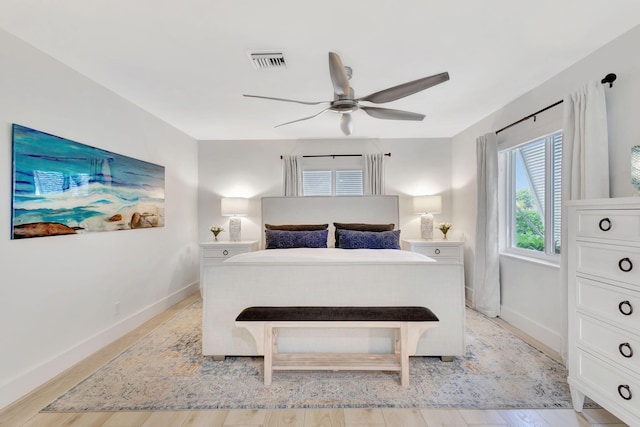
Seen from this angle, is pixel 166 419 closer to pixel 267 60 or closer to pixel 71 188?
pixel 71 188

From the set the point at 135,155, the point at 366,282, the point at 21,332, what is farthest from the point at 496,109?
the point at 21,332

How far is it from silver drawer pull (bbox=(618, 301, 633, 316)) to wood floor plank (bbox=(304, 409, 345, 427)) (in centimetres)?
165

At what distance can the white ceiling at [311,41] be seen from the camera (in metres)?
1.70

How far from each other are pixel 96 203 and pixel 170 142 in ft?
5.15

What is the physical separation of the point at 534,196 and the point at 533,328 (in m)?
1.37

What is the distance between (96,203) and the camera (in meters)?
2.62

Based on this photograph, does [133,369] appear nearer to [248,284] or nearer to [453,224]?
[248,284]

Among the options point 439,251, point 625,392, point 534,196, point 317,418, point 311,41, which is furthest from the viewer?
point 439,251

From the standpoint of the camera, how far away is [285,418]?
67.8 inches

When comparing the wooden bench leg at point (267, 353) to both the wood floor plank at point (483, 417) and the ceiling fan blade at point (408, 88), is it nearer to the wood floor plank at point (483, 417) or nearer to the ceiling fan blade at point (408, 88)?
the wood floor plank at point (483, 417)

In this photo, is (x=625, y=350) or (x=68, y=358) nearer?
(x=625, y=350)

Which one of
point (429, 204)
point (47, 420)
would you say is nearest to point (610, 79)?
point (429, 204)

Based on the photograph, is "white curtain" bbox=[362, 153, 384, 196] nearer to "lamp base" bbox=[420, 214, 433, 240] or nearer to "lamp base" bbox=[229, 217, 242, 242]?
"lamp base" bbox=[420, 214, 433, 240]

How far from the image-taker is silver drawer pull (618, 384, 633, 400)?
1475mm
